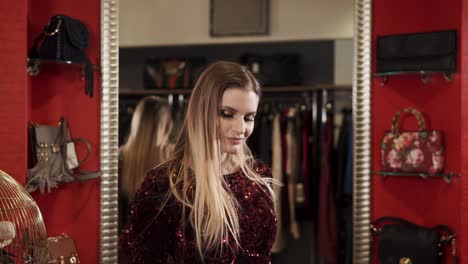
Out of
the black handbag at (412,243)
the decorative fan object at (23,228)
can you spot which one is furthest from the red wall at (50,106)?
the black handbag at (412,243)

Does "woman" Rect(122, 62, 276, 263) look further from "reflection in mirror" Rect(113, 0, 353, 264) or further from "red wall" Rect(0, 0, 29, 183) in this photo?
"reflection in mirror" Rect(113, 0, 353, 264)

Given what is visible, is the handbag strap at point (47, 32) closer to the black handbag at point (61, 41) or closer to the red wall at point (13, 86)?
the black handbag at point (61, 41)

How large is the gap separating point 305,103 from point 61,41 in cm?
127

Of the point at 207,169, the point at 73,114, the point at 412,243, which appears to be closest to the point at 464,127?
the point at 412,243

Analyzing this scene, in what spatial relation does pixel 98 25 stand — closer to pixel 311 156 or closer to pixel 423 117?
pixel 311 156

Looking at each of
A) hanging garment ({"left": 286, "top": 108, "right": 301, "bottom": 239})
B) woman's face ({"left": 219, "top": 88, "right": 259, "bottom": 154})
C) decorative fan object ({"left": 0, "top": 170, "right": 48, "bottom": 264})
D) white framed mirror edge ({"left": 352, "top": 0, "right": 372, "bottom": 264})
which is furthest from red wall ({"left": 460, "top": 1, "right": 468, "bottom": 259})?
decorative fan object ({"left": 0, "top": 170, "right": 48, "bottom": 264})

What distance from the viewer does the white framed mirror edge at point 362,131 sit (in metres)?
2.98

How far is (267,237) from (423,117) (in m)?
1.53

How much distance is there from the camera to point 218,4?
114 inches

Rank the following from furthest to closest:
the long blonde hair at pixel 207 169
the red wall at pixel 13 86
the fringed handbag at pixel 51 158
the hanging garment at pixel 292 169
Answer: the hanging garment at pixel 292 169 < the fringed handbag at pixel 51 158 < the red wall at pixel 13 86 < the long blonde hair at pixel 207 169

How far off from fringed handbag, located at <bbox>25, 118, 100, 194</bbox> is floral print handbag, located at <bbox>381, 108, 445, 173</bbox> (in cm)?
137

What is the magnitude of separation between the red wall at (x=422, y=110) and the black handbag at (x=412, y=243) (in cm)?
6

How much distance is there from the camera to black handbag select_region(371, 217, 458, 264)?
9.05 ft

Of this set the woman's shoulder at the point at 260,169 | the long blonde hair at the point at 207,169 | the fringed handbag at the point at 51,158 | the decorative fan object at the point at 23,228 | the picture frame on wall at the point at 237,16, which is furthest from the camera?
the picture frame on wall at the point at 237,16
